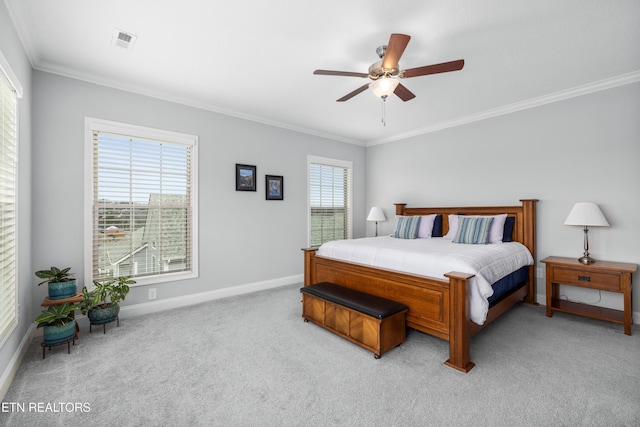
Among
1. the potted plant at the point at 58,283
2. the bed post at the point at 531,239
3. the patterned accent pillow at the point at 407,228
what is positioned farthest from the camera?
the patterned accent pillow at the point at 407,228

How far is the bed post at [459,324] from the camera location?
7.09 ft

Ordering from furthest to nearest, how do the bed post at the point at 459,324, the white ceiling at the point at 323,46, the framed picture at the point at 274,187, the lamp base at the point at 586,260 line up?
the framed picture at the point at 274,187, the lamp base at the point at 586,260, the bed post at the point at 459,324, the white ceiling at the point at 323,46

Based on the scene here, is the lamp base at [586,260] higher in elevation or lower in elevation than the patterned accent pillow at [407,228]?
lower

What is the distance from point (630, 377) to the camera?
2057 mm

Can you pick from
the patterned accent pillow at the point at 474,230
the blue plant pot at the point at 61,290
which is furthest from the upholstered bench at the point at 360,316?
the blue plant pot at the point at 61,290

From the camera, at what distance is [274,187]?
4496 mm

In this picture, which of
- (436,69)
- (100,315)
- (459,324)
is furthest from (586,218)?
(100,315)

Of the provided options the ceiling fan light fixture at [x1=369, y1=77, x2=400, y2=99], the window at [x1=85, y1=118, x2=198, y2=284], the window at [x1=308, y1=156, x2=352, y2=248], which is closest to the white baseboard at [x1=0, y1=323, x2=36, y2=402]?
the window at [x1=85, y1=118, x2=198, y2=284]

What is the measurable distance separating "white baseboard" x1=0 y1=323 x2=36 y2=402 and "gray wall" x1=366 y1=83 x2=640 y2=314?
5.07 meters

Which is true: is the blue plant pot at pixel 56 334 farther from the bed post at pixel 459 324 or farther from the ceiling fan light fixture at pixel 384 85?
the ceiling fan light fixture at pixel 384 85

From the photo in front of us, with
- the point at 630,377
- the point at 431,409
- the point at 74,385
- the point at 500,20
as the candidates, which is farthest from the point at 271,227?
the point at 630,377

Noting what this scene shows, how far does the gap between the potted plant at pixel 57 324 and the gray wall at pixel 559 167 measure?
4.76 metres

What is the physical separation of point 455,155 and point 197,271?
4.13m

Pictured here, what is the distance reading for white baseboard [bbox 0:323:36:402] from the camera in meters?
1.87
